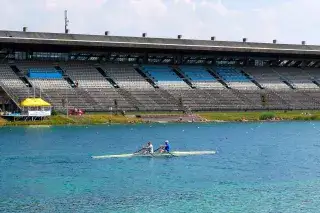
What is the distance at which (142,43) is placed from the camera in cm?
13025

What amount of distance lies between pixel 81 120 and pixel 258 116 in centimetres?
3186

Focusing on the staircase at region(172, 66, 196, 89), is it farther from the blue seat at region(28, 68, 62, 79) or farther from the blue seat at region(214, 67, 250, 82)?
the blue seat at region(28, 68, 62, 79)

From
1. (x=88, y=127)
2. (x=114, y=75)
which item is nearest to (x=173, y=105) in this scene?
(x=114, y=75)

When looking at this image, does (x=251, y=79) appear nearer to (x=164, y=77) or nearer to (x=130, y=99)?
(x=164, y=77)

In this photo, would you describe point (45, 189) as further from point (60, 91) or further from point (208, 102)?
point (208, 102)

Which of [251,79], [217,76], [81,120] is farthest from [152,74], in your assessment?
[81,120]

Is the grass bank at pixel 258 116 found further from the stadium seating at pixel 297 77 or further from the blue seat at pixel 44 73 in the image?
the blue seat at pixel 44 73

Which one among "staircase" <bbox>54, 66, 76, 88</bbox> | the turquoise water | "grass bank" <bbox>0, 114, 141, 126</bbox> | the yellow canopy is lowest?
the turquoise water

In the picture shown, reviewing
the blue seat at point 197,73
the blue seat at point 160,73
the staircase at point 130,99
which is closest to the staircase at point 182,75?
the blue seat at point 197,73

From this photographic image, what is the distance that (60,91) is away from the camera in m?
115

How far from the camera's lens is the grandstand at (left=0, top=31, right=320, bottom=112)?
11612 centimetres

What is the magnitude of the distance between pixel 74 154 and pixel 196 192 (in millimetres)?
23489

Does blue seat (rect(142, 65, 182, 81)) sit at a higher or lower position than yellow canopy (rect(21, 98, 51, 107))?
higher

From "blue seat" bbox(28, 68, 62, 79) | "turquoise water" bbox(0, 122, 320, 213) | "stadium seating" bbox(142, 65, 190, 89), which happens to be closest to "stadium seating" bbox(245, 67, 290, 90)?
"stadium seating" bbox(142, 65, 190, 89)
